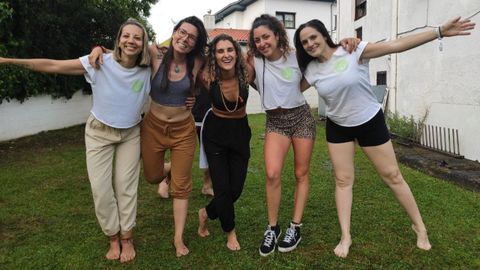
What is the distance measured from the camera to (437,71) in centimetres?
837

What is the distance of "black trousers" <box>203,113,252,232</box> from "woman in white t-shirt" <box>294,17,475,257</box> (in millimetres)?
777

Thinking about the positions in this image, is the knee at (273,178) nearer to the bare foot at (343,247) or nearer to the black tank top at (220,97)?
the black tank top at (220,97)

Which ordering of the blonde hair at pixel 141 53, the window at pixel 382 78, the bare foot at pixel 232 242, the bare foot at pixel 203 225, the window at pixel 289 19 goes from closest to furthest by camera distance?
the blonde hair at pixel 141 53, the bare foot at pixel 232 242, the bare foot at pixel 203 225, the window at pixel 382 78, the window at pixel 289 19

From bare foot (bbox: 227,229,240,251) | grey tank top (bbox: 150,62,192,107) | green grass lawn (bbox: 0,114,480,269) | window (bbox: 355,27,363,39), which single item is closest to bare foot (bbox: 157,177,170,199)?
green grass lawn (bbox: 0,114,480,269)

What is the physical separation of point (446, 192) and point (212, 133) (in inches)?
138

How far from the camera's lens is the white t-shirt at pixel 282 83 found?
12.0ft

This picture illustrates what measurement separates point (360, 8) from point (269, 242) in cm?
1165

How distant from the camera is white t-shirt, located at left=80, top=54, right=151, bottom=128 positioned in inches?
138

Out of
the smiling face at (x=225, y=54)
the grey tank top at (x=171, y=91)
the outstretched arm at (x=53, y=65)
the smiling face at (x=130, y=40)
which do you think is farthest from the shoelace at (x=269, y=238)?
the outstretched arm at (x=53, y=65)

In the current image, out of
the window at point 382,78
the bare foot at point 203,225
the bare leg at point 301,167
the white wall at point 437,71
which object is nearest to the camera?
the bare leg at point 301,167

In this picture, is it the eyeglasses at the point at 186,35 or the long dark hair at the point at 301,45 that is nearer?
the long dark hair at the point at 301,45

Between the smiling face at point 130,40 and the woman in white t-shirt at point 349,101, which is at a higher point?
the smiling face at point 130,40

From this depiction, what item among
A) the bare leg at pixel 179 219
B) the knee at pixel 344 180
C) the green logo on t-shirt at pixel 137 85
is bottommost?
the bare leg at pixel 179 219

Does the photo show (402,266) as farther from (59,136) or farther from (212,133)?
(59,136)
